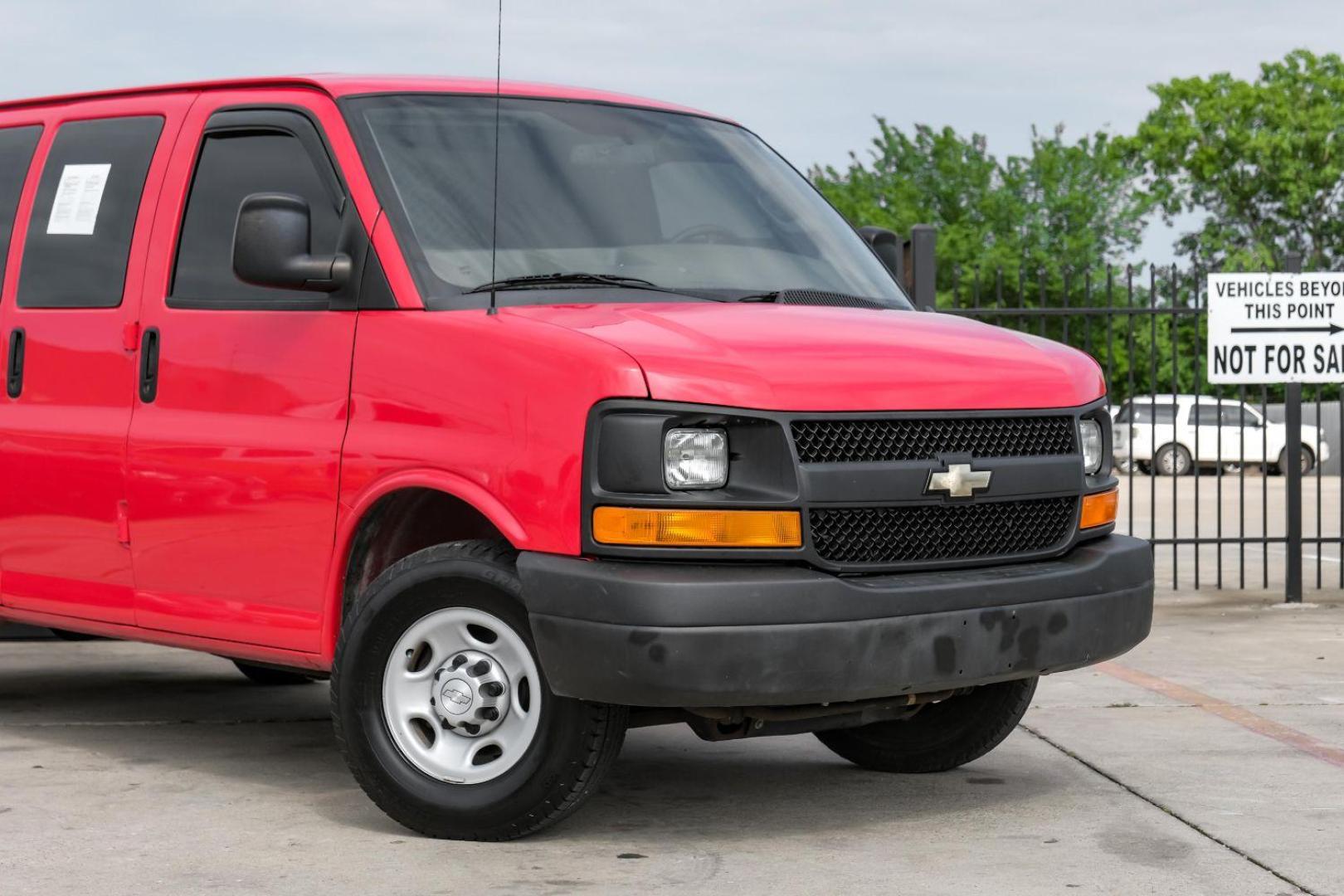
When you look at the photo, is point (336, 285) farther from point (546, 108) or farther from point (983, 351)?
point (983, 351)

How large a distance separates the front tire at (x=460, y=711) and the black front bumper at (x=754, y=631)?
0.22 meters

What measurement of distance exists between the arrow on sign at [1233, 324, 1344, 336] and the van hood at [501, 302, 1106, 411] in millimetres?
6223

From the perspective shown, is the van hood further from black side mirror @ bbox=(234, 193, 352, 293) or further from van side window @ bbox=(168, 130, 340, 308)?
van side window @ bbox=(168, 130, 340, 308)

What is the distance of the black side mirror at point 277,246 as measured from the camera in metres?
5.38

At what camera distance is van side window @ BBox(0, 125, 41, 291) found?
6.78m

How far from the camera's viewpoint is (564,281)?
18.2ft

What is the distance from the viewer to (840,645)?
15.7ft

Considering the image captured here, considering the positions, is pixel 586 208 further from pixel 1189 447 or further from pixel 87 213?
pixel 1189 447

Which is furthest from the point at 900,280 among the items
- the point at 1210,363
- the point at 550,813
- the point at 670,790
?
the point at 1210,363

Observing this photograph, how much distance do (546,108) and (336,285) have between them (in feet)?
3.33

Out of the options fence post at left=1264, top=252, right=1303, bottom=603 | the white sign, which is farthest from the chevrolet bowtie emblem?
fence post at left=1264, top=252, right=1303, bottom=603

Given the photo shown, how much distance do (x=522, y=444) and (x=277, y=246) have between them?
0.98 metres

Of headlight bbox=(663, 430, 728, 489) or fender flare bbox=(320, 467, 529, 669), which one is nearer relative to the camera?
headlight bbox=(663, 430, 728, 489)

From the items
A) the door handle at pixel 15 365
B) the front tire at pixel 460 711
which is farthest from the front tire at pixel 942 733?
the door handle at pixel 15 365
